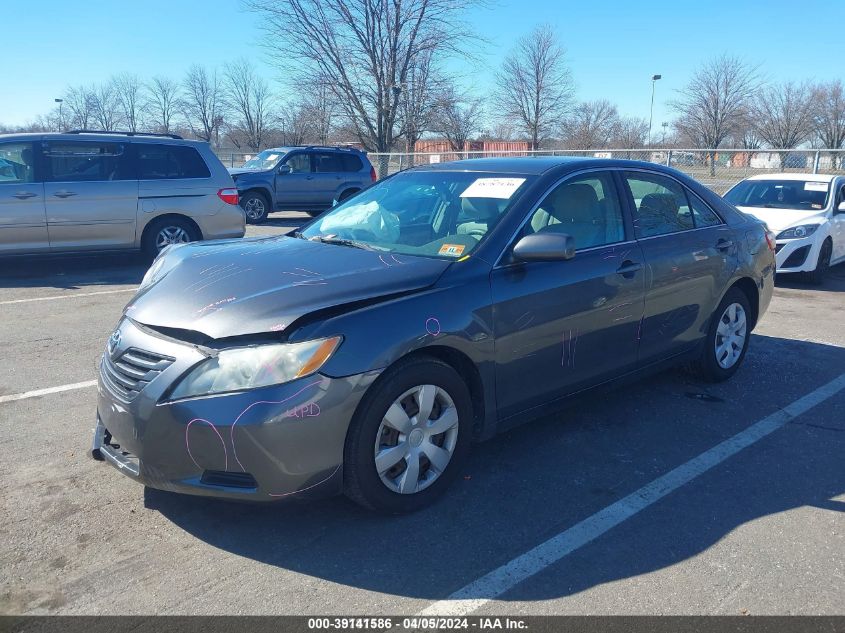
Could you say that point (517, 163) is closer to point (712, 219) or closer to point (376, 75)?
point (712, 219)

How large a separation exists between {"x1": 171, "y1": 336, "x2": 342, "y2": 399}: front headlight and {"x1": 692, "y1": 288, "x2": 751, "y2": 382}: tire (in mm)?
3451

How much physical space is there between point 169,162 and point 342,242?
6912 millimetres

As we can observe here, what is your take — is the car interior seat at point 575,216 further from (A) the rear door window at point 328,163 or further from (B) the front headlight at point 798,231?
(A) the rear door window at point 328,163

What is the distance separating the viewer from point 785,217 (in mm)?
10219

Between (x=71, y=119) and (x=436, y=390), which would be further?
Result: (x=71, y=119)

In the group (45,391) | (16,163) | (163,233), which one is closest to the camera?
(45,391)

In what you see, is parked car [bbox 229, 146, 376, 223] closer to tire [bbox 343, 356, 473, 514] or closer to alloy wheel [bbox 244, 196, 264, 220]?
alloy wheel [bbox 244, 196, 264, 220]

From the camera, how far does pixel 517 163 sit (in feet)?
15.2

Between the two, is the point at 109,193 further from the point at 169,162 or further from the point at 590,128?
the point at 590,128

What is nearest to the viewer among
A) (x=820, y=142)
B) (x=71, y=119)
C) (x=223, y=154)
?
(x=223, y=154)

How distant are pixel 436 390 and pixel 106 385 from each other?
158cm

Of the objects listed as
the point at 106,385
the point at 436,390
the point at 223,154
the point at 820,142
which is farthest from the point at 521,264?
the point at 820,142

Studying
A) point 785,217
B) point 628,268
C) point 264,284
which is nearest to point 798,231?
point 785,217

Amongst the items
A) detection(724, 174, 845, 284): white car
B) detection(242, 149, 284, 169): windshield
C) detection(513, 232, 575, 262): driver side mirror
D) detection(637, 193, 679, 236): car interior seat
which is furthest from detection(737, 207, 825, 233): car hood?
detection(242, 149, 284, 169): windshield
